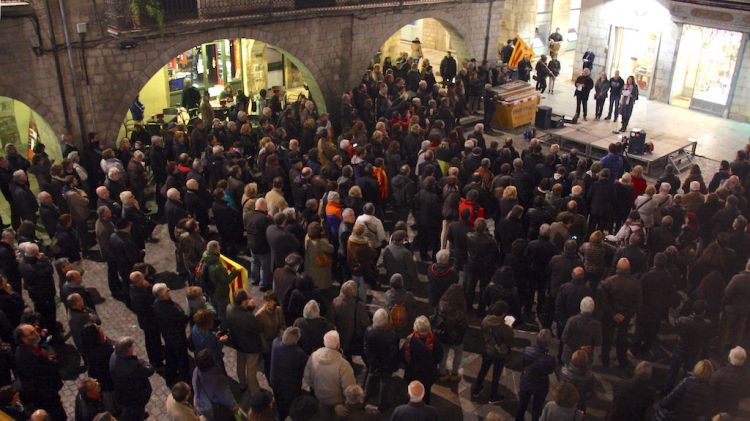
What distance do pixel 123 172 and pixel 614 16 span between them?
17.8m

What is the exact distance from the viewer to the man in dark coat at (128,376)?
7211 mm

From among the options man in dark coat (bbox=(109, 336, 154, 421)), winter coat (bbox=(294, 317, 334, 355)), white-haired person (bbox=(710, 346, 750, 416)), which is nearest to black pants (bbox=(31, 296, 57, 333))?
man in dark coat (bbox=(109, 336, 154, 421))

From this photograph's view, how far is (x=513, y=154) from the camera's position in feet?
44.0

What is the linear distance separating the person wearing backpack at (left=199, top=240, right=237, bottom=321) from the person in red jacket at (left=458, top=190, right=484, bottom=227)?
3.87 m

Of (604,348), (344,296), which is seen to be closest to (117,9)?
(344,296)

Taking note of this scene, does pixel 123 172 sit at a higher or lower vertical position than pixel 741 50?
lower

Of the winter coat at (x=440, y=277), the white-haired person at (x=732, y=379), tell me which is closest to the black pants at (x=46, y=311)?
the winter coat at (x=440, y=277)

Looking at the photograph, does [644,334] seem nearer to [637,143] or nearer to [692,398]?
[692,398]

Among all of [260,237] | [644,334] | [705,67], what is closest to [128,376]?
[260,237]

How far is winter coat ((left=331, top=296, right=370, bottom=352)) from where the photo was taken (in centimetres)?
829

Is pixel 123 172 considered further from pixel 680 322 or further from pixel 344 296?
pixel 680 322

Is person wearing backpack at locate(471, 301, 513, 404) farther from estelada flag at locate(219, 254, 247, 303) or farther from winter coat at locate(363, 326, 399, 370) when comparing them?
estelada flag at locate(219, 254, 247, 303)

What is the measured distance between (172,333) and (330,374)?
2.36 m

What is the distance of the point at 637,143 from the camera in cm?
1661
